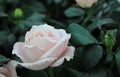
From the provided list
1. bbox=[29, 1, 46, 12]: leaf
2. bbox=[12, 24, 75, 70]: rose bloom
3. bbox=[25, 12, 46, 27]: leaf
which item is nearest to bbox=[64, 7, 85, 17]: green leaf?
bbox=[25, 12, 46, 27]: leaf

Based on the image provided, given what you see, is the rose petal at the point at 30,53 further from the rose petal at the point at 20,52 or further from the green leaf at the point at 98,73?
the green leaf at the point at 98,73

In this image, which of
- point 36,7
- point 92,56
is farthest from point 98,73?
point 36,7

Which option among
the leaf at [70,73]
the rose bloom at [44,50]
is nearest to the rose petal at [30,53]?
the rose bloom at [44,50]

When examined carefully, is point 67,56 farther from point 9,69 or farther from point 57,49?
point 9,69

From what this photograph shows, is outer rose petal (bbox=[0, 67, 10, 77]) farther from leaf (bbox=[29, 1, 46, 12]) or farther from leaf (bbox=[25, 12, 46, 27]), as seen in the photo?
leaf (bbox=[29, 1, 46, 12])

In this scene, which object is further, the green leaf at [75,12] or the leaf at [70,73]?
the green leaf at [75,12]
